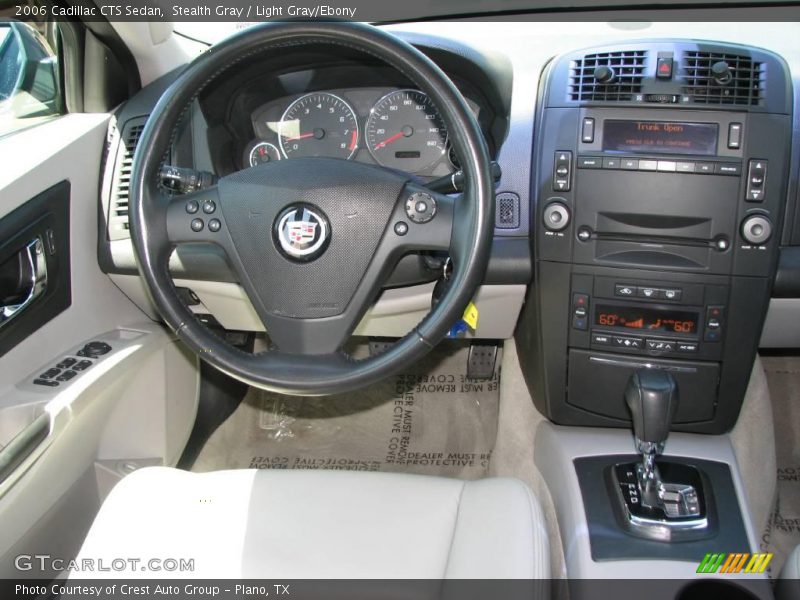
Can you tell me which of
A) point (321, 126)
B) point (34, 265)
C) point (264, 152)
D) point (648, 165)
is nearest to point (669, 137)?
point (648, 165)

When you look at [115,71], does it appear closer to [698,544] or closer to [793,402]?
[698,544]

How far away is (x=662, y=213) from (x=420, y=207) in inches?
23.3

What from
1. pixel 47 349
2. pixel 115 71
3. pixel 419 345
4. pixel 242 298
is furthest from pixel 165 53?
pixel 419 345

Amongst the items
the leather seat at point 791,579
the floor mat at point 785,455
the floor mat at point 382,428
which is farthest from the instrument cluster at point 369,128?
the floor mat at point 785,455

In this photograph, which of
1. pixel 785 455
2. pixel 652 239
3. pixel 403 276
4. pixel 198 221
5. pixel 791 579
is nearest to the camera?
pixel 791 579

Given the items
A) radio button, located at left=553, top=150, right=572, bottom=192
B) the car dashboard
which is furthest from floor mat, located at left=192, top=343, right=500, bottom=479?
radio button, located at left=553, top=150, right=572, bottom=192

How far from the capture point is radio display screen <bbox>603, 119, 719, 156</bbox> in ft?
5.16

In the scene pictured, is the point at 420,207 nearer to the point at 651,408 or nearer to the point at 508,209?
the point at 508,209

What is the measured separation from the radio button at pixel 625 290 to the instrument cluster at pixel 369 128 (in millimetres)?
480

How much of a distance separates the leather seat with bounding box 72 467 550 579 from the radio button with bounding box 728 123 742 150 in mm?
856

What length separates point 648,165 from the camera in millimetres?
1571

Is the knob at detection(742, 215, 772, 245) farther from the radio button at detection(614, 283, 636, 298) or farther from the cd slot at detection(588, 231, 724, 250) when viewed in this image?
the radio button at detection(614, 283, 636, 298)

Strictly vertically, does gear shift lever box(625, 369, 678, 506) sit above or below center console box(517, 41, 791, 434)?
below

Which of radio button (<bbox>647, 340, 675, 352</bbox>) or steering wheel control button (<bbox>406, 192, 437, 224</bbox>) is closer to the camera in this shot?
steering wheel control button (<bbox>406, 192, 437, 224</bbox>)
